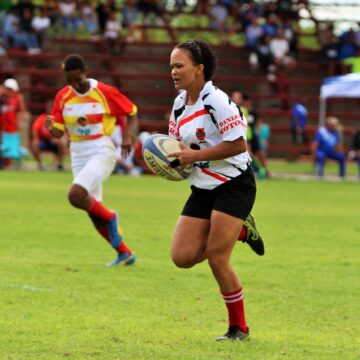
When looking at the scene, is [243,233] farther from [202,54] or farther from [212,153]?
[202,54]

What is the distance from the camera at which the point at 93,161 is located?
11836 millimetres

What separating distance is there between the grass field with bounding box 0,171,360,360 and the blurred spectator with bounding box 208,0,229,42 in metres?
22.2

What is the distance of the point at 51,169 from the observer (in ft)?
97.3

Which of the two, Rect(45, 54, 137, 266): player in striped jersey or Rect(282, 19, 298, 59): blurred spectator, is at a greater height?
Rect(45, 54, 137, 266): player in striped jersey

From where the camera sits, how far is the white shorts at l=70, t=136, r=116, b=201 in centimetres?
1172

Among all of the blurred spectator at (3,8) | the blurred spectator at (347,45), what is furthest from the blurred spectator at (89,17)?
the blurred spectator at (347,45)

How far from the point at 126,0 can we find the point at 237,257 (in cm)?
2777

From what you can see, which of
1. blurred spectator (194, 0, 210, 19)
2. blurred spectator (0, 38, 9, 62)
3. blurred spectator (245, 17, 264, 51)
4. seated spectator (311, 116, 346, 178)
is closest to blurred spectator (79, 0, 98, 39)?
blurred spectator (0, 38, 9, 62)

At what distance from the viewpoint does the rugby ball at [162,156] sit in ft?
25.0

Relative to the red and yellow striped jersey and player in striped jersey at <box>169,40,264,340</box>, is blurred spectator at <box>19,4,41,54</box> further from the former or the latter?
player in striped jersey at <box>169,40,264,340</box>

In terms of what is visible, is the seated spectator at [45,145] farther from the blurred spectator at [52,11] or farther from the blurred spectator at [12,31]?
the blurred spectator at [52,11]

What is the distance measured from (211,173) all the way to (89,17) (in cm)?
3142

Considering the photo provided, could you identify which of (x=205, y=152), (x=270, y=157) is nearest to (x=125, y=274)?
(x=205, y=152)

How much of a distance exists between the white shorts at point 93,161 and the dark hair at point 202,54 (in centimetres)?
418
